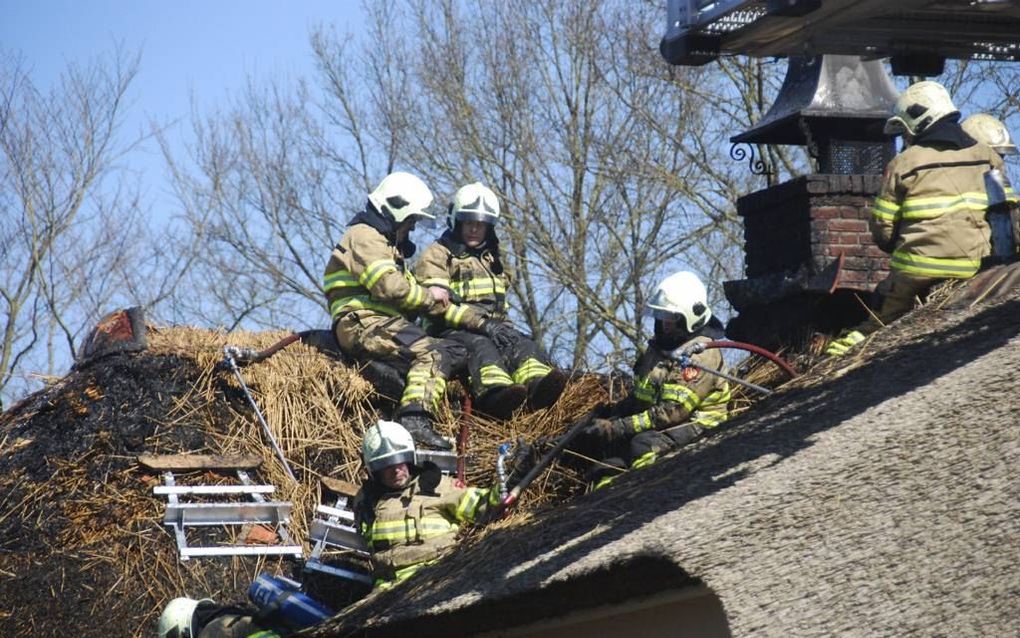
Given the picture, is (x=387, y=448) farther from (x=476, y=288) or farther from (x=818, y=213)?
(x=818, y=213)

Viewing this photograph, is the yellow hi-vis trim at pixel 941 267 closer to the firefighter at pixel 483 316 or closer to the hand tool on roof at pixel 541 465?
the hand tool on roof at pixel 541 465

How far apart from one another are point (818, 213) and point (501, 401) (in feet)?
8.06

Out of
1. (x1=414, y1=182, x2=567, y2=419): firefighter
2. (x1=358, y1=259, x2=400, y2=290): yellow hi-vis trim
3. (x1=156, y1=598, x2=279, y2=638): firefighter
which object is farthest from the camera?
(x1=414, y1=182, x2=567, y2=419): firefighter

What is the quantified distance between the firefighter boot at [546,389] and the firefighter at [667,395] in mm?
1100

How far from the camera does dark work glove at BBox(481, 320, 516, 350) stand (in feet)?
38.8

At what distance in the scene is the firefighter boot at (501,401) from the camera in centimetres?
1154

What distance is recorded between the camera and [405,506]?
32.7 feet

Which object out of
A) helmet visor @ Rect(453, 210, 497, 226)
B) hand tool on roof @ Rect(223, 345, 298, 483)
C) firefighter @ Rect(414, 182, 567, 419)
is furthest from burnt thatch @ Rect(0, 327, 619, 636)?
helmet visor @ Rect(453, 210, 497, 226)

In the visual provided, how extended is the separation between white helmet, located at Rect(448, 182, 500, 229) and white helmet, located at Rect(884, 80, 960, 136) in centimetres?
305

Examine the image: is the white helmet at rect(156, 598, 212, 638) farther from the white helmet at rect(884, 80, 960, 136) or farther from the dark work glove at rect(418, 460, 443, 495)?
the white helmet at rect(884, 80, 960, 136)

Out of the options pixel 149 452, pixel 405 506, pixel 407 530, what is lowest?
pixel 407 530

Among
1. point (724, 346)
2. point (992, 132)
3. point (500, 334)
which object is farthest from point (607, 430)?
point (992, 132)

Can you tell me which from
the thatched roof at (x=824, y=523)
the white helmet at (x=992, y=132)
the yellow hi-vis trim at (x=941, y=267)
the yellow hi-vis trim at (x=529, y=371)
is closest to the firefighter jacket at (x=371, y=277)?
the yellow hi-vis trim at (x=529, y=371)

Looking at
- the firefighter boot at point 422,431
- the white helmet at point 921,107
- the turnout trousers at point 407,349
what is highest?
the white helmet at point 921,107
